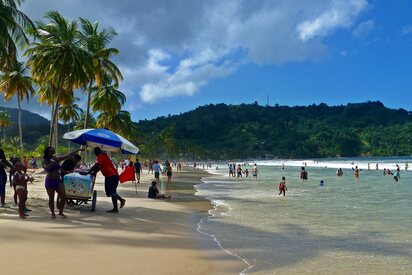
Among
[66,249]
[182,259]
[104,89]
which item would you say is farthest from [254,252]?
[104,89]

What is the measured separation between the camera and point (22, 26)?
16.2 meters

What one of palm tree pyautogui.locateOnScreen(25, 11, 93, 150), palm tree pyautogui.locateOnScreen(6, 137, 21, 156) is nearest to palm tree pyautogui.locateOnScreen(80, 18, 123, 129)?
palm tree pyautogui.locateOnScreen(25, 11, 93, 150)

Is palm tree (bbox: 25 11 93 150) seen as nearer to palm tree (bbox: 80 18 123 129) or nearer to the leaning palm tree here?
palm tree (bbox: 80 18 123 129)

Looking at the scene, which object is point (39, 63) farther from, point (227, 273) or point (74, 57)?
point (227, 273)

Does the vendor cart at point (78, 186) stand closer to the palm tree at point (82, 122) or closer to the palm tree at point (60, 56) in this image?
the palm tree at point (60, 56)

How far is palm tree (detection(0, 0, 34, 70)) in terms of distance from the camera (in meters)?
14.4

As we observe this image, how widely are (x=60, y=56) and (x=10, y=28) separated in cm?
953

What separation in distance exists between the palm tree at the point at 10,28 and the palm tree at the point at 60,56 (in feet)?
24.8

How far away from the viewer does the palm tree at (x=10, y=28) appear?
14420 mm

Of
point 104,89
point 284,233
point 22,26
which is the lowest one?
point 284,233

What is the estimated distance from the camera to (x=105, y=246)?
6.95 meters

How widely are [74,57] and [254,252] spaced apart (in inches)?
799

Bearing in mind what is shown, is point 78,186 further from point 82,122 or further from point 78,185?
point 82,122

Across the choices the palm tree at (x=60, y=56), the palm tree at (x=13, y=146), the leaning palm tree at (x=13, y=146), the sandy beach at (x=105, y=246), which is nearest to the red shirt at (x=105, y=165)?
the sandy beach at (x=105, y=246)
